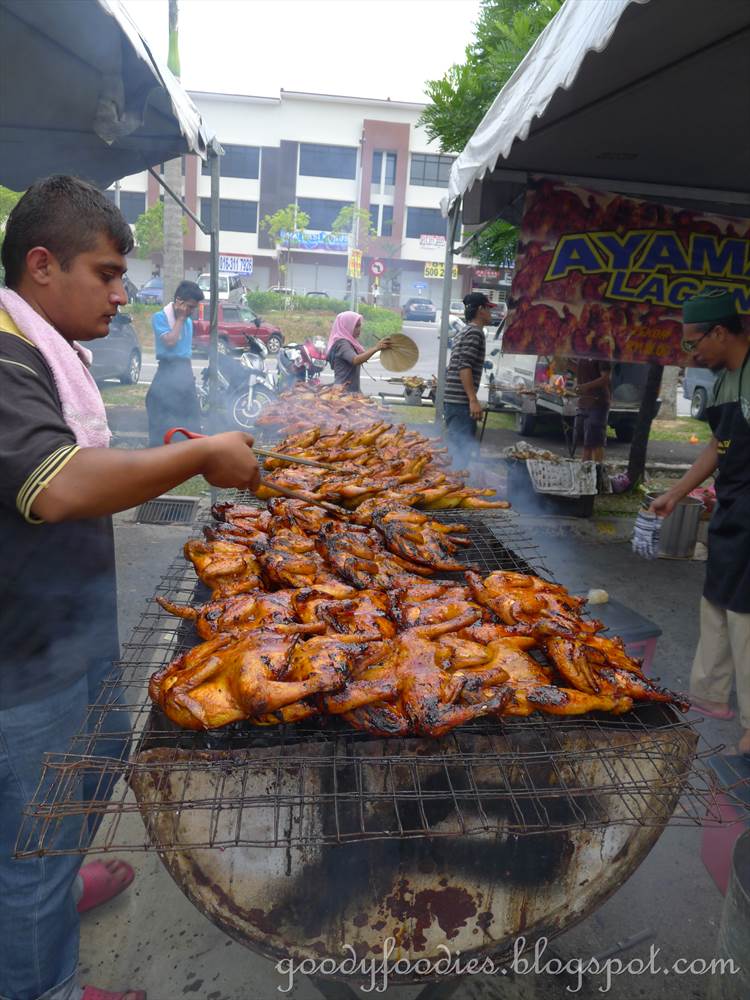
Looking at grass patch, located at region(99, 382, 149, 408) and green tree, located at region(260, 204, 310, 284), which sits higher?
green tree, located at region(260, 204, 310, 284)

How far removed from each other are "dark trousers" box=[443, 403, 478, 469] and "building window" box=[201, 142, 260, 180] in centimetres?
4684

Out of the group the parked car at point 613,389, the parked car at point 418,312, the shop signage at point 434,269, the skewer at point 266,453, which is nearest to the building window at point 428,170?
the shop signage at point 434,269

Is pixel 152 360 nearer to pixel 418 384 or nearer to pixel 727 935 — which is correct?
pixel 418 384

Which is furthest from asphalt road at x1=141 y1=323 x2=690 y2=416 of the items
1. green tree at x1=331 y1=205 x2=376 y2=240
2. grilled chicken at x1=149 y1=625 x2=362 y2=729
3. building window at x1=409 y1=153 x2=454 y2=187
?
building window at x1=409 y1=153 x2=454 y2=187

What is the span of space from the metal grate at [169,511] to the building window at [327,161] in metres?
48.8

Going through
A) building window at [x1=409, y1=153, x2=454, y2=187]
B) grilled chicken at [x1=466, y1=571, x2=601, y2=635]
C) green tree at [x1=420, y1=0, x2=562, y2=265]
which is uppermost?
building window at [x1=409, y1=153, x2=454, y2=187]

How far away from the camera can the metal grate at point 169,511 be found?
8.03 meters

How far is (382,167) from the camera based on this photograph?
5088cm

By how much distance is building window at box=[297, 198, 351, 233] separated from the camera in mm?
51156

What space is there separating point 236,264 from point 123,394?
Result: 1387 inches

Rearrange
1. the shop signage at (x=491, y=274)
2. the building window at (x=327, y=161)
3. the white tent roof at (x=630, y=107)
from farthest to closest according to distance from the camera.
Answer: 1. the building window at (x=327, y=161)
2. the shop signage at (x=491, y=274)
3. the white tent roof at (x=630, y=107)

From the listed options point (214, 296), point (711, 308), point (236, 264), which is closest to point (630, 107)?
point (711, 308)

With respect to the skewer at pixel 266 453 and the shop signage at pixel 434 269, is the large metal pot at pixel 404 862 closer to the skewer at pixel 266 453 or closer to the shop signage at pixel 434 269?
the skewer at pixel 266 453

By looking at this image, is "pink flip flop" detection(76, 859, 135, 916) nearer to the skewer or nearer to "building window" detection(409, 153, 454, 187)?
the skewer
